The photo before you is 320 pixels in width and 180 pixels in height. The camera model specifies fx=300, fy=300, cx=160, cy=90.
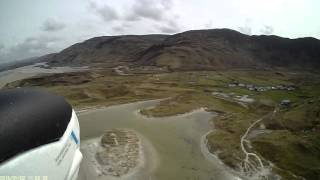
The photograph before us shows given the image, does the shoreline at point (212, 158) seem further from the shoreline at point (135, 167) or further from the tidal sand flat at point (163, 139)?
the shoreline at point (135, 167)

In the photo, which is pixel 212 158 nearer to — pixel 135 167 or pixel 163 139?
pixel 163 139

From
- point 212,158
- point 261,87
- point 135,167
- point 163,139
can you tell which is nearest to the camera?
point 135,167

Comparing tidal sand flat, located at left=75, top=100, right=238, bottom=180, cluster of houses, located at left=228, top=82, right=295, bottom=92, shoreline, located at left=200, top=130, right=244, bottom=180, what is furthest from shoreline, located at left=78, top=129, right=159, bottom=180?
cluster of houses, located at left=228, top=82, right=295, bottom=92

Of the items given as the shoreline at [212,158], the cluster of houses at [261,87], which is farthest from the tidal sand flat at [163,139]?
the cluster of houses at [261,87]

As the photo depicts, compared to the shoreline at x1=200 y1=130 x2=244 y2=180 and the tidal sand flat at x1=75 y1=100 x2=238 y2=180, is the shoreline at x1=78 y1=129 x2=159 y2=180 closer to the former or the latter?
the tidal sand flat at x1=75 y1=100 x2=238 y2=180

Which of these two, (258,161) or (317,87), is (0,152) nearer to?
(258,161)

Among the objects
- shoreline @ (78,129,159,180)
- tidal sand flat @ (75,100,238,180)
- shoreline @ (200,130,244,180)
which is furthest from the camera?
shoreline @ (200,130,244,180)

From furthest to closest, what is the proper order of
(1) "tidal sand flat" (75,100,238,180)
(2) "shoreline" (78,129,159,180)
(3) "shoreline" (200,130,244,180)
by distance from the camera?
1. (3) "shoreline" (200,130,244,180)
2. (1) "tidal sand flat" (75,100,238,180)
3. (2) "shoreline" (78,129,159,180)

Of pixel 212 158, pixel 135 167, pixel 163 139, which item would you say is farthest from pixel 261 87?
pixel 135 167

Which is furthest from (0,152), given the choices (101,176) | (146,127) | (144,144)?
(146,127)
